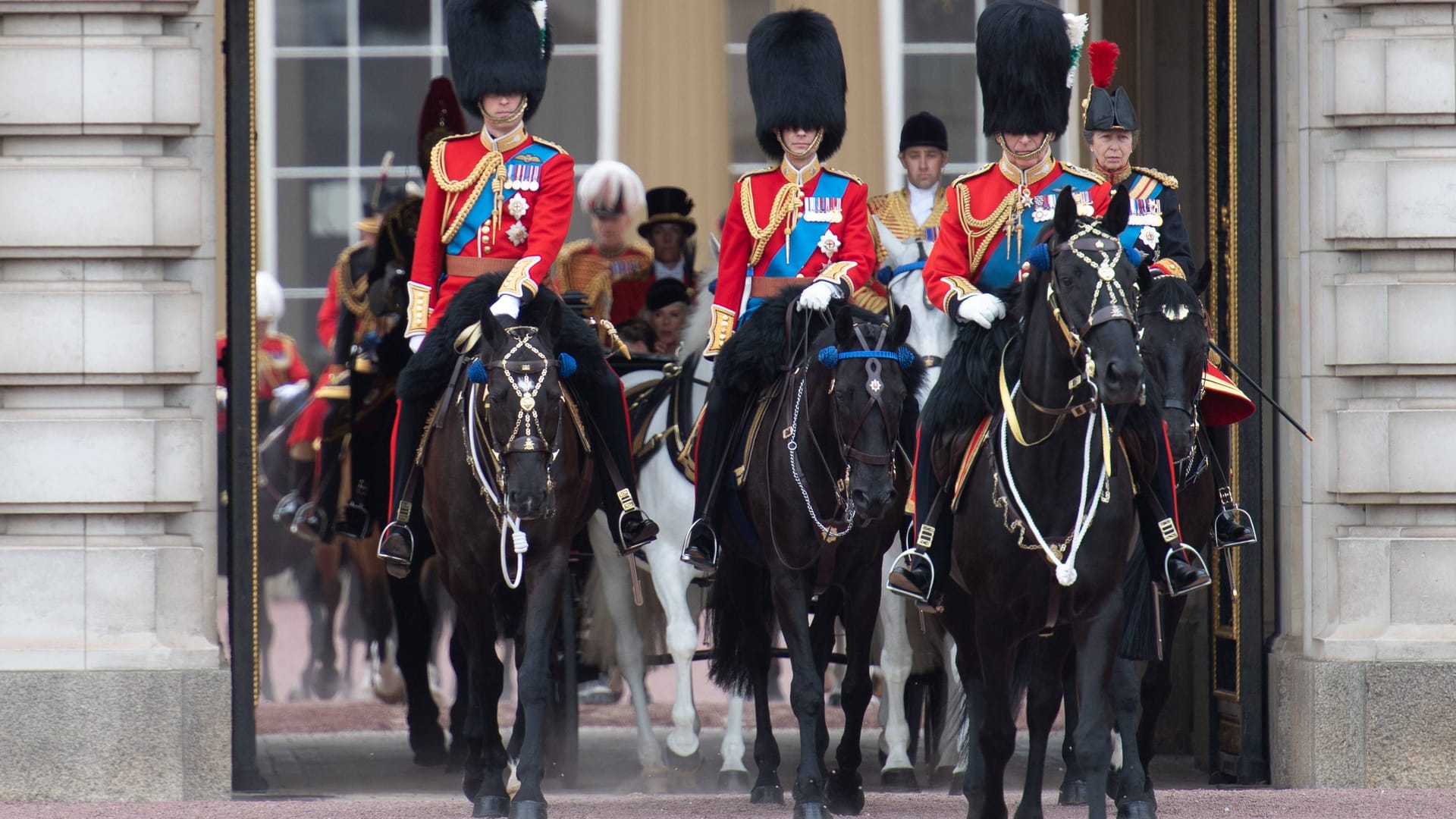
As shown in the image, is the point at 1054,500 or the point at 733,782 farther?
the point at 733,782

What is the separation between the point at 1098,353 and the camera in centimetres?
652

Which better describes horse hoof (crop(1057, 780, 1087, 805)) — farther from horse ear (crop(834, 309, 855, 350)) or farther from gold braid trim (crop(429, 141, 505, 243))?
gold braid trim (crop(429, 141, 505, 243))

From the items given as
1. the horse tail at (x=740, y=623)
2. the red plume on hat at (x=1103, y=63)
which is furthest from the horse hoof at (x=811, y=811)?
the red plume on hat at (x=1103, y=63)

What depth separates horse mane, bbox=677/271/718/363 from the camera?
374 inches

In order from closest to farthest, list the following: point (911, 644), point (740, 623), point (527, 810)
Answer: point (527, 810), point (740, 623), point (911, 644)

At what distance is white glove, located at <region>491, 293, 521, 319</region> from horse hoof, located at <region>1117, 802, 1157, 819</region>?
105 inches

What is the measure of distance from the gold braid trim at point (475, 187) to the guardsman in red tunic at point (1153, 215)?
227cm

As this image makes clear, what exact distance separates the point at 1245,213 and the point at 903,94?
584 centimetres

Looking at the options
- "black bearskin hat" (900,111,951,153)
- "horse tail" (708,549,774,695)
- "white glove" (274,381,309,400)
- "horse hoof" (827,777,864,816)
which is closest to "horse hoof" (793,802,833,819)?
"horse hoof" (827,777,864,816)

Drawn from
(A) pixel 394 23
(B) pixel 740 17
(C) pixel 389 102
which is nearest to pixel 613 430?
(B) pixel 740 17

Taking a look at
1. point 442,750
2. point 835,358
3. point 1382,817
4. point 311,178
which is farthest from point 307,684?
point 1382,817

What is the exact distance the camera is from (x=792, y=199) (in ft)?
29.3

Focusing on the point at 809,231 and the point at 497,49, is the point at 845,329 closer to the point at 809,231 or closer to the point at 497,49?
the point at 809,231

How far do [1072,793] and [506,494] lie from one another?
2335mm
